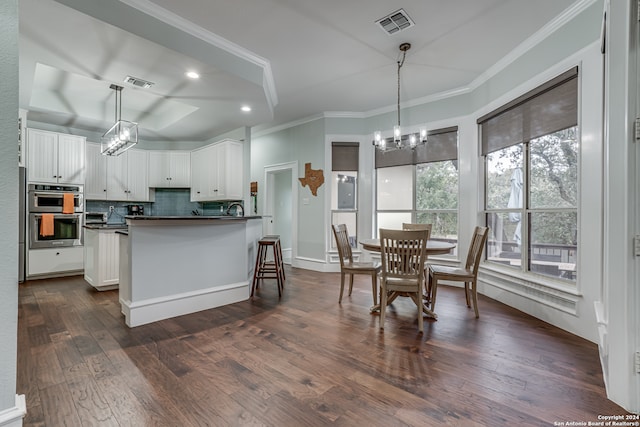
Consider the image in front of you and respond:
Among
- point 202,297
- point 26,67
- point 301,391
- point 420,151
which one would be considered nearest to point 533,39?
point 420,151

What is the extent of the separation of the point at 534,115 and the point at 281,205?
516 cm

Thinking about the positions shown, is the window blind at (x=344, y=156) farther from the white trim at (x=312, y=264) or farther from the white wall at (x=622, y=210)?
the white wall at (x=622, y=210)

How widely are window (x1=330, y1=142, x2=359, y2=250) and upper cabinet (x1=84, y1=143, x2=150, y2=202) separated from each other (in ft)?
12.7

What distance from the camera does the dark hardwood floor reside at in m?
1.55

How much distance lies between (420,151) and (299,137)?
240 cm

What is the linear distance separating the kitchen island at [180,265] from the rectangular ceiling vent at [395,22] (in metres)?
2.60

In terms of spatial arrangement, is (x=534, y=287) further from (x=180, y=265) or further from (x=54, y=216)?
(x=54, y=216)

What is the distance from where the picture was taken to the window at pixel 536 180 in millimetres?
2818

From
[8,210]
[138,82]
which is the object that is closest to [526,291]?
[8,210]

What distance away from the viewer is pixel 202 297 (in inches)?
126

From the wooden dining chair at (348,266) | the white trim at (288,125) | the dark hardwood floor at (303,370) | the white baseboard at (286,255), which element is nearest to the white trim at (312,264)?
the white baseboard at (286,255)

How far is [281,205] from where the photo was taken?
6984mm

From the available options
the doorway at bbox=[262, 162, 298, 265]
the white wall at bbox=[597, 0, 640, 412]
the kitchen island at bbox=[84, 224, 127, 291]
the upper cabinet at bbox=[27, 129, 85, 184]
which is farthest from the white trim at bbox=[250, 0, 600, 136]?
the kitchen island at bbox=[84, 224, 127, 291]

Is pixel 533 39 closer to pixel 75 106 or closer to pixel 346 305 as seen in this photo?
pixel 346 305
